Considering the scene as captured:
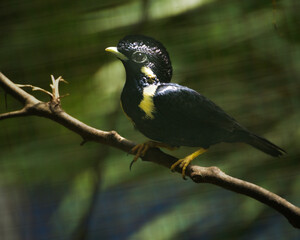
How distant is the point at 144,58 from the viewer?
874mm

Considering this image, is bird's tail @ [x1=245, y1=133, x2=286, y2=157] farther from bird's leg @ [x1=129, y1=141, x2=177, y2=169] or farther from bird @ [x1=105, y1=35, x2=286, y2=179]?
bird's leg @ [x1=129, y1=141, x2=177, y2=169]

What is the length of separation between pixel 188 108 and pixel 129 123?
0.17m

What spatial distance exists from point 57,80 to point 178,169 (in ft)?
1.18

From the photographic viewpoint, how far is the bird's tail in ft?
2.91

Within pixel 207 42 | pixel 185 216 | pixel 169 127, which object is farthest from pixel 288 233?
pixel 207 42

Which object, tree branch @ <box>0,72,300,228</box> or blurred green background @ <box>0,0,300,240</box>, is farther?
blurred green background @ <box>0,0,300,240</box>

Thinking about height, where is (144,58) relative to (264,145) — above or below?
above

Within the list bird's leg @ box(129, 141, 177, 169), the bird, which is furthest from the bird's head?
bird's leg @ box(129, 141, 177, 169)

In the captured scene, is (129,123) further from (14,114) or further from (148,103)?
(14,114)

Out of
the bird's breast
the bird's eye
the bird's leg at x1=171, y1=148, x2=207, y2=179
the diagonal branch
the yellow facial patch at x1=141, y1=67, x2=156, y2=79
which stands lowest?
the bird's leg at x1=171, y1=148, x2=207, y2=179

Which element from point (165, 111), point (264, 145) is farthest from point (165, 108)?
point (264, 145)

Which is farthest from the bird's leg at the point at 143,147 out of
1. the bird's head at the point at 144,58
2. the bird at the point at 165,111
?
the bird's head at the point at 144,58

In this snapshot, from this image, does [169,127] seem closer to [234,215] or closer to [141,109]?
[141,109]

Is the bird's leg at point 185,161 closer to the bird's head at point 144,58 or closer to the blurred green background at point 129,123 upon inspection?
the blurred green background at point 129,123
